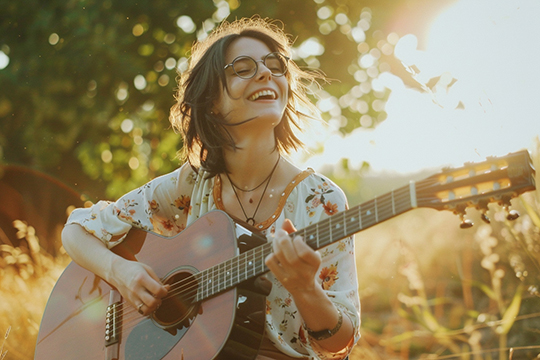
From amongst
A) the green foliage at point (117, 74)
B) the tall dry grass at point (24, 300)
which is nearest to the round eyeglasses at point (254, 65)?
the tall dry grass at point (24, 300)

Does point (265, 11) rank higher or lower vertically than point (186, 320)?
higher

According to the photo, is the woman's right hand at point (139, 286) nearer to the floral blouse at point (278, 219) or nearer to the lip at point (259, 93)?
the floral blouse at point (278, 219)

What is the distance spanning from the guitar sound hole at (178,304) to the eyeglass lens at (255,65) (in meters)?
0.90

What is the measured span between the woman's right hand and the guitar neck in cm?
21

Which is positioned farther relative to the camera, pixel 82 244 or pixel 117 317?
pixel 82 244

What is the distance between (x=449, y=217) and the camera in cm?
468

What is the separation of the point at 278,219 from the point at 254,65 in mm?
695

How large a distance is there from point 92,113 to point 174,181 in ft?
12.0

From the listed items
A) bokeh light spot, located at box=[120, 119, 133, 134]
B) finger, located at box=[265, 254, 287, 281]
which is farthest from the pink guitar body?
bokeh light spot, located at box=[120, 119, 133, 134]

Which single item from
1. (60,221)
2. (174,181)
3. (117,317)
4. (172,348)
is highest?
(60,221)

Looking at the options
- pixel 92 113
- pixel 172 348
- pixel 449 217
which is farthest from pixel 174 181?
pixel 92 113

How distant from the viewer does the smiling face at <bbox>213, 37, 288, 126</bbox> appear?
2107 mm

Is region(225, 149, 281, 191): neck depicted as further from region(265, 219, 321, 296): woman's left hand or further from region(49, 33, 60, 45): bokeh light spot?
region(49, 33, 60, 45): bokeh light spot

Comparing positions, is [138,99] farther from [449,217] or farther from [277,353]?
[277,353]
